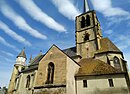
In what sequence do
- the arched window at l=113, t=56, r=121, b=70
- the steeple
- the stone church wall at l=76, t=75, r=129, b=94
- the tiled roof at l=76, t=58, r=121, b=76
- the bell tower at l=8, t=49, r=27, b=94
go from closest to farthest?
1. the stone church wall at l=76, t=75, r=129, b=94
2. the tiled roof at l=76, t=58, r=121, b=76
3. the arched window at l=113, t=56, r=121, b=70
4. the bell tower at l=8, t=49, r=27, b=94
5. the steeple

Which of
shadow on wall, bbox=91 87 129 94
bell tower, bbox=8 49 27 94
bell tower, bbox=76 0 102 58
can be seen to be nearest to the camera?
shadow on wall, bbox=91 87 129 94

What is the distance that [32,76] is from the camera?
20.8m

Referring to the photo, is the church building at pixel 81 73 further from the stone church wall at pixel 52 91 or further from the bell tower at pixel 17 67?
the bell tower at pixel 17 67

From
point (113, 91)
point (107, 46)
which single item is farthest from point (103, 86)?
point (107, 46)

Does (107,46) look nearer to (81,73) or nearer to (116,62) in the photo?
(116,62)

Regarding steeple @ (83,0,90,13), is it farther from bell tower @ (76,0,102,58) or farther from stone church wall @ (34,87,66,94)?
stone church wall @ (34,87,66,94)

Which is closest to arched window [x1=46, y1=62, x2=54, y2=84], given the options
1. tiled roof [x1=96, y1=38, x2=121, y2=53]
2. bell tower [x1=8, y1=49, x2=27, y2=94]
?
tiled roof [x1=96, y1=38, x2=121, y2=53]

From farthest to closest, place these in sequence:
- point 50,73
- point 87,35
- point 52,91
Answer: point 87,35
point 50,73
point 52,91

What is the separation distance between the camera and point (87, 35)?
2414 centimetres

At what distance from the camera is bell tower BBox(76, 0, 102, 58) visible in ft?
72.0

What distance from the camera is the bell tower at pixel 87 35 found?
864 inches

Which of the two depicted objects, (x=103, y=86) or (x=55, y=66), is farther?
(x=55, y=66)

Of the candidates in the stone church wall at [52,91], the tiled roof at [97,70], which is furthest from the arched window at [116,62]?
the stone church wall at [52,91]

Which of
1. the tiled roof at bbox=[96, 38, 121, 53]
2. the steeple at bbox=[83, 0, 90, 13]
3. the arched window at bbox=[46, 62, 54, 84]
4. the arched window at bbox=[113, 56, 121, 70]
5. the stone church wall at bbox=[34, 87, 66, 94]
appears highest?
the steeple at bbox=[83, 0, 90, 13]
